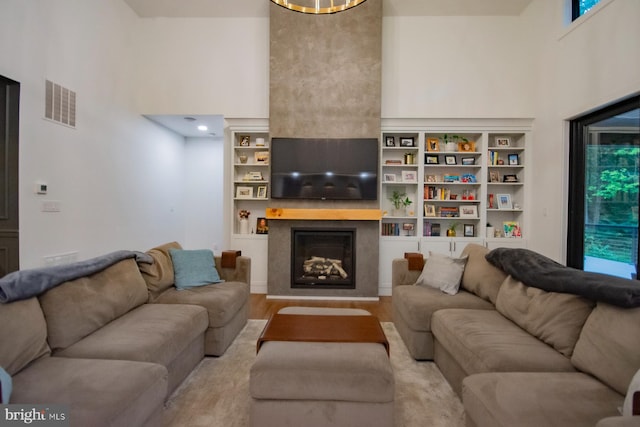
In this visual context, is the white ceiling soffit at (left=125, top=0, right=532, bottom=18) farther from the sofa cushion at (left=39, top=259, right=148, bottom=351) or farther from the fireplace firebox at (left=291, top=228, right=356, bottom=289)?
the sofa cushion at (left=39, top=259, right=148, bottom=351)

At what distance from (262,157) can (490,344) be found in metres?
3.86

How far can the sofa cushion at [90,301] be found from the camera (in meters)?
1.65

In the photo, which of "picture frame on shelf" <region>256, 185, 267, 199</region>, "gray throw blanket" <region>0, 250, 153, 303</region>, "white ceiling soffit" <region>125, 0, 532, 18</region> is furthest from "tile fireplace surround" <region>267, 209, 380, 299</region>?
"white ceiling soffit" <region>125, 0, 532, 18</region>

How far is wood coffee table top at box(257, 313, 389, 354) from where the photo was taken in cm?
183

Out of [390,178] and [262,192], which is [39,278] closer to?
[262,192]

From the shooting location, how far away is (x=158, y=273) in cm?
265

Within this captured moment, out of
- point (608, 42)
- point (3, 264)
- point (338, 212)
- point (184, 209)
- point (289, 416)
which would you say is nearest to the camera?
point (289, 416)

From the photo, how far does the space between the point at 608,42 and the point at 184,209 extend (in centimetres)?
664

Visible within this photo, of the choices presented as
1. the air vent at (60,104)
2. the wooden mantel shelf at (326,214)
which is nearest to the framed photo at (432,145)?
the wooden mantel shelf at (326,214)

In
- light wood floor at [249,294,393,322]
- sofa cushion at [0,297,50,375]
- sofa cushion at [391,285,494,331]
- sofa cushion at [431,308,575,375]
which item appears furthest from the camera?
light wood floor at [249,294,393,322]

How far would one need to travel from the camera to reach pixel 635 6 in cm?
277

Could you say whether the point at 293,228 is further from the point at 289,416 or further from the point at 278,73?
the point at 289,416

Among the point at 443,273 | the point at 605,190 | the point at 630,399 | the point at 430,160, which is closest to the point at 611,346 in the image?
the point at 630,399

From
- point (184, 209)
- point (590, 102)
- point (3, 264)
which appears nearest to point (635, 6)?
point (590, 102)
